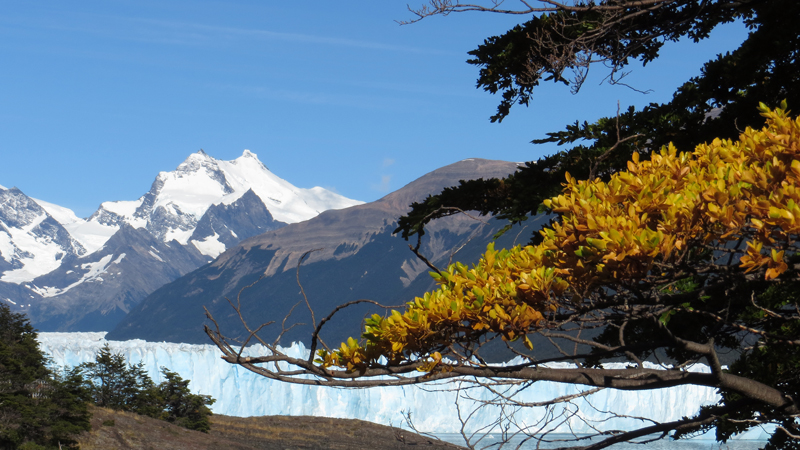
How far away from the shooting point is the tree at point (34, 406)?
26844 mm

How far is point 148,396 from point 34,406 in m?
19.6

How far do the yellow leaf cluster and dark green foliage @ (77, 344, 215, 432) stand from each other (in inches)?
1832

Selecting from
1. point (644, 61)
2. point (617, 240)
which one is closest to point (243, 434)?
point (644, 61)

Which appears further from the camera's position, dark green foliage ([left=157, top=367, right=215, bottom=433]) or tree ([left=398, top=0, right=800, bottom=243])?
dark green foliage ([left=157, top=367, right=215, bottom=433])

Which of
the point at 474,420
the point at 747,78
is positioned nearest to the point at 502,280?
the point at 747,78

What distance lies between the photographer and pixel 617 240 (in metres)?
3.69

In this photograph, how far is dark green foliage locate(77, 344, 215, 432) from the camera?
46.2 meters

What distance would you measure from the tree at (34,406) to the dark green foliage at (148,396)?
1390 cm

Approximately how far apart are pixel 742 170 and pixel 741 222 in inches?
18.1

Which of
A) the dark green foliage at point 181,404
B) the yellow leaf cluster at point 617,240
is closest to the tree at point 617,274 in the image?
the yellow leaf cluster at point 617,240

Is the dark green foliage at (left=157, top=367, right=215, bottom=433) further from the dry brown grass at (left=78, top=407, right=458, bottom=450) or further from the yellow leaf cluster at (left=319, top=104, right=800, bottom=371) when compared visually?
the yellow leaf cluster at (left=319, top=104, right=800, bottom=371)

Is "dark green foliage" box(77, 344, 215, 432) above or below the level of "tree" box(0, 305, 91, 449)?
below

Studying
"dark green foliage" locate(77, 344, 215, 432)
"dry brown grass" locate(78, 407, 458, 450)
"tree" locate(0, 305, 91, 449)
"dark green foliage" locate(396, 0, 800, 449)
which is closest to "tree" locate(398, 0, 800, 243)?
"dark green foliage" locate(396, 0, 800, 449)

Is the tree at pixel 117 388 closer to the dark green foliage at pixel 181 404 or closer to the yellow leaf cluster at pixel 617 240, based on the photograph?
the dark green foliage at pixel 181 404
